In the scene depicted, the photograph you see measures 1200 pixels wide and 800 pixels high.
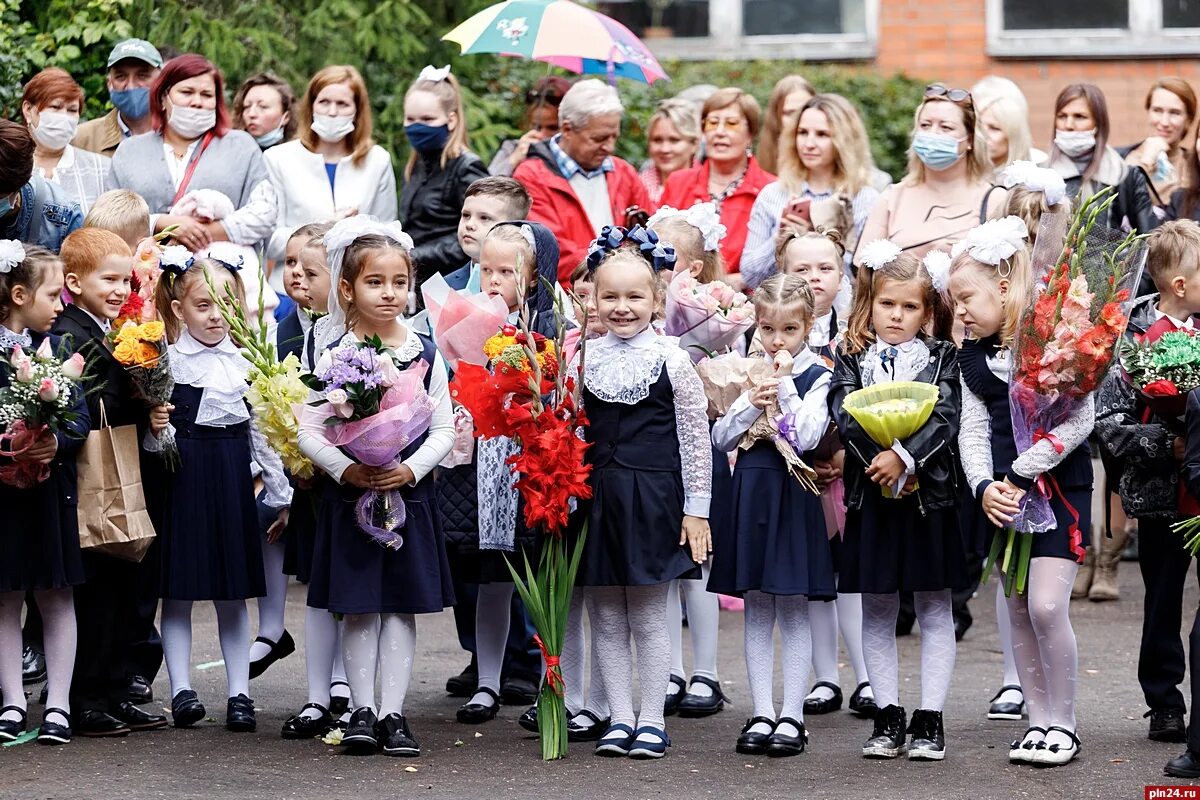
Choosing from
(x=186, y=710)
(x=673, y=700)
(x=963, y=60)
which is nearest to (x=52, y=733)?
(x=186, y=710)

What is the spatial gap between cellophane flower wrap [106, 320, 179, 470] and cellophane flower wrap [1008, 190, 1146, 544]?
3.15 m

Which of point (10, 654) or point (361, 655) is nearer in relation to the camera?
point (361, 655)

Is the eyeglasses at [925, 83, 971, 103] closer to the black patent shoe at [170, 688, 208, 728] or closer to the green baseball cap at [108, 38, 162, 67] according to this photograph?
the green baseball cap at [108, 38, 162, 67]

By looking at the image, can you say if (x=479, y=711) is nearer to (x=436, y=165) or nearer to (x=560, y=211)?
(x=560, y=211)

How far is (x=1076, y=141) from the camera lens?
9.27 meters

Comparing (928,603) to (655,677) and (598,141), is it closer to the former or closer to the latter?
(655,677)

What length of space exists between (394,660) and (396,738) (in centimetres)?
28

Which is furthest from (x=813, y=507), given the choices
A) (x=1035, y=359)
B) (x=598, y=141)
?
(x=598, y=141)

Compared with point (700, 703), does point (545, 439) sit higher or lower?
higher

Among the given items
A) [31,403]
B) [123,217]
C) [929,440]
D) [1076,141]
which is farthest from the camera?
[1076,141]

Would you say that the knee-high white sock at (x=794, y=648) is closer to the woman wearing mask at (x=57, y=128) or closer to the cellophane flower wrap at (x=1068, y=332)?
the cellophane flower wrap at (x=1068, y=332)

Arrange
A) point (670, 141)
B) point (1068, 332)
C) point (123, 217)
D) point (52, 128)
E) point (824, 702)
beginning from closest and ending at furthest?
point (1068, 332) < point (123, 217) < point (824, 702) < point (52, 128) < point (670, 141)

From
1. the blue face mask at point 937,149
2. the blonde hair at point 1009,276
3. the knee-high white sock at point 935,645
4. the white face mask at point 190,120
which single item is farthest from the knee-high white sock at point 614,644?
the white face mask at point 190,120

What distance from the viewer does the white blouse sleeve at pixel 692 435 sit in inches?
259
